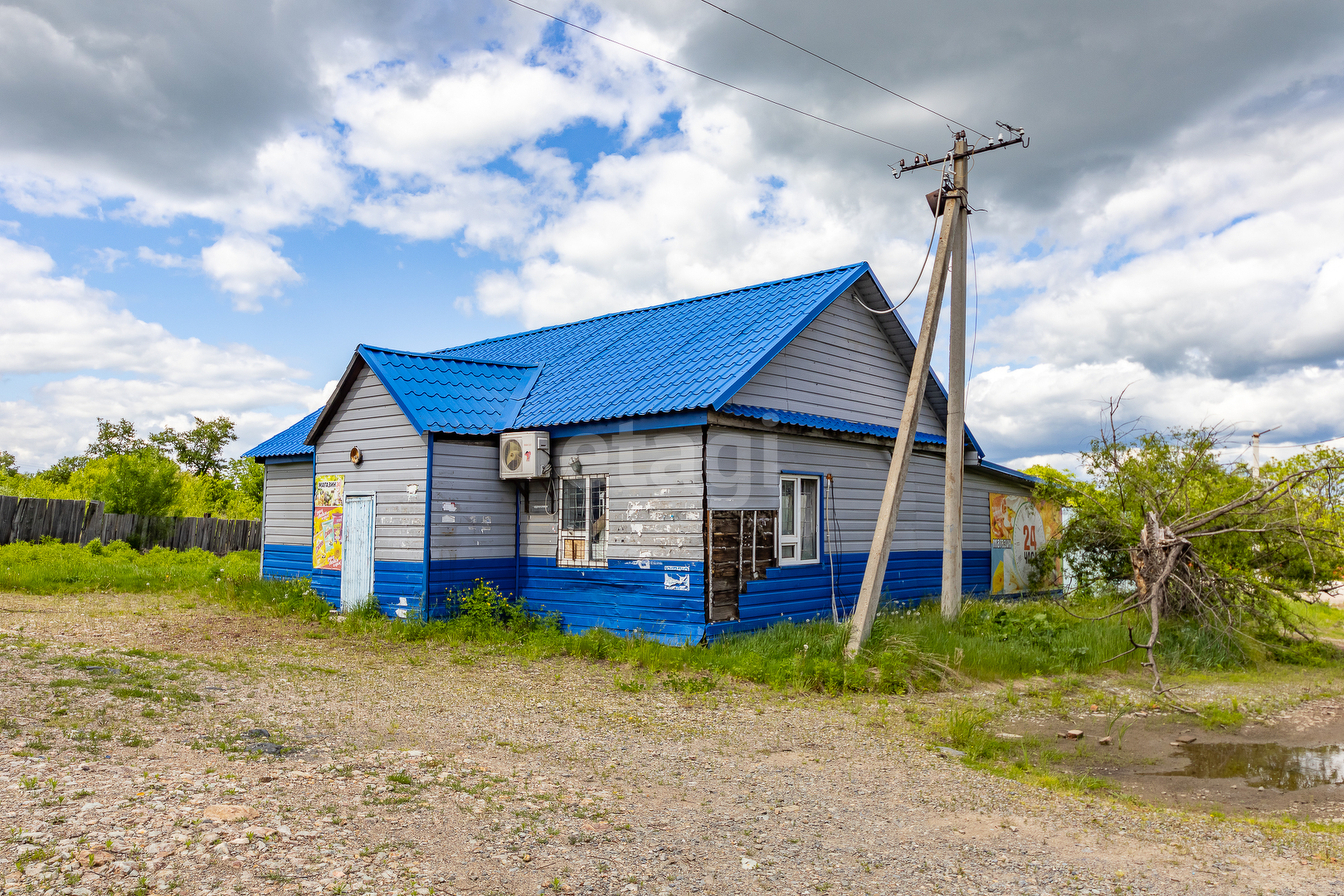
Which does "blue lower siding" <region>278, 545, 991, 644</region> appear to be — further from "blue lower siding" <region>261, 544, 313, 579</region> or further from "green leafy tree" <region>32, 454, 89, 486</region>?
"green leafy tree" <region>32, 454, 89, 486</region>

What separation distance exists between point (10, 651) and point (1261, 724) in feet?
45.0

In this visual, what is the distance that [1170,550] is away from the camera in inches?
444

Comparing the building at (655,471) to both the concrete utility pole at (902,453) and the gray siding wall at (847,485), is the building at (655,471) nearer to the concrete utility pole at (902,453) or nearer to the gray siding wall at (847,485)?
the gray siding wall at (847,485)

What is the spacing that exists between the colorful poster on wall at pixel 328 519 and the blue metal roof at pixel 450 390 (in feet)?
7.08

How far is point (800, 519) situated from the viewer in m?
12.7

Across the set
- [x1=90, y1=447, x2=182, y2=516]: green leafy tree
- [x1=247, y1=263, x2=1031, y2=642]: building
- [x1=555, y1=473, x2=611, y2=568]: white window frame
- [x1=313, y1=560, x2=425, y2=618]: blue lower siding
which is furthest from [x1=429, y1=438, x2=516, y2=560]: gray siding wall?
[x1=90, y1=447, x2=182, y2=516]: green leafy tree

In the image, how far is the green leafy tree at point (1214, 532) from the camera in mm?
11547

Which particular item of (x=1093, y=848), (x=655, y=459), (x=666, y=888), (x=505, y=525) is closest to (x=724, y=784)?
(x=666, y=888)

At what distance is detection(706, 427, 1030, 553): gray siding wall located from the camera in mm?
11625

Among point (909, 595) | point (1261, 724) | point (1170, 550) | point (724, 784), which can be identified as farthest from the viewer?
point (909, 595)

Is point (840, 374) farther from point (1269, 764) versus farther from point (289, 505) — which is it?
point (289, 505)

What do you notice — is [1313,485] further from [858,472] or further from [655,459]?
[655,459]

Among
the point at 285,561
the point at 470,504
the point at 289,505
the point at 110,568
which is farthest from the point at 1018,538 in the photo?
the point at 110,568

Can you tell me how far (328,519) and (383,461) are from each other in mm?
1902
